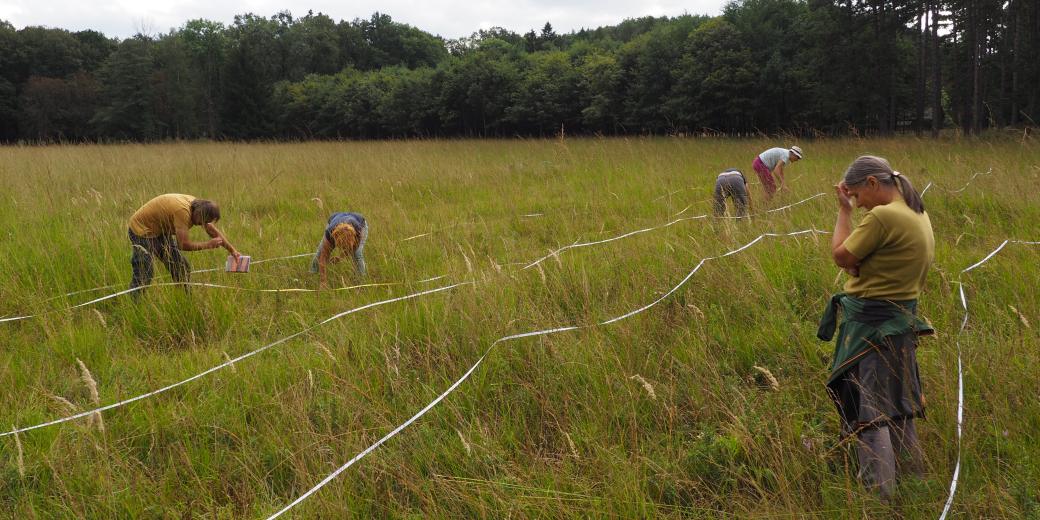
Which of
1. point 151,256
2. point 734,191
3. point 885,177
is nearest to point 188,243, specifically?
point 151,256

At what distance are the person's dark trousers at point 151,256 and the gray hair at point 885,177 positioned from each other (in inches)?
182

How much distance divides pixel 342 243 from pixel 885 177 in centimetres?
410

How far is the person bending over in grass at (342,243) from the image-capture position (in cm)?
524

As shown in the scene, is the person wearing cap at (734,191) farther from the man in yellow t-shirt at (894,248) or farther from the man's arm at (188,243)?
the man's arm at (188,243)

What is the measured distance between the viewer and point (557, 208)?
845cm

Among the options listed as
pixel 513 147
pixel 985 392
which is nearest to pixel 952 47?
pixel 513 147

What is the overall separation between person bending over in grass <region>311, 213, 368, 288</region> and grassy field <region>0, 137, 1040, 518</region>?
16 centimetres

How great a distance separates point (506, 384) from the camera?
315cm

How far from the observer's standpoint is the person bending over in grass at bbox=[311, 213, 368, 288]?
524 cm

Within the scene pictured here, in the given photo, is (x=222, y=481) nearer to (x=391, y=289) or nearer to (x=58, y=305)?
(x=391, y=289)

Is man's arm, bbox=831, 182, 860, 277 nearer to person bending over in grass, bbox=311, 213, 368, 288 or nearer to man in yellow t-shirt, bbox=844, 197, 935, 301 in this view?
man in yellow t-shirt, bbox=844, 197, 935, 301

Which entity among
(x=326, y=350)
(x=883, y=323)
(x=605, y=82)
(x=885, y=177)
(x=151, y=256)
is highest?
(x=605, y=82)

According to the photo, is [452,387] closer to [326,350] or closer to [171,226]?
[326,350]

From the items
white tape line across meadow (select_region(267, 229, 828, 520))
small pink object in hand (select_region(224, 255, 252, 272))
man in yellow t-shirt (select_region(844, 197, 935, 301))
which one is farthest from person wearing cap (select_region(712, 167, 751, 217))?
small pink object in hand (select_region(224, 255, 252, 272))
